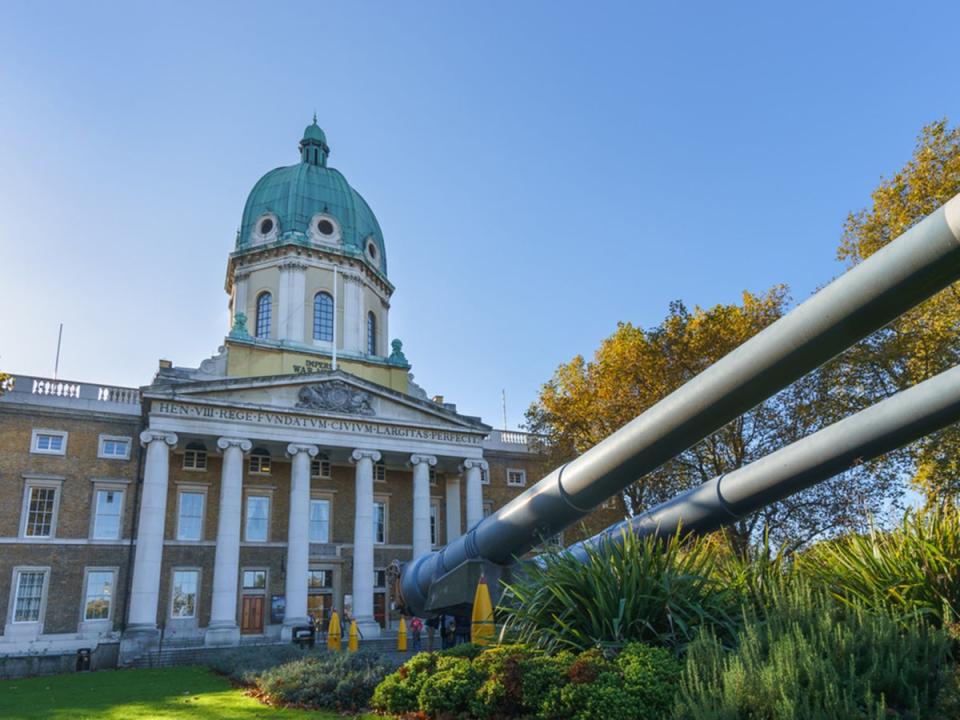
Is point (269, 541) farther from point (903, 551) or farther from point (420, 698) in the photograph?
point (903, 551)

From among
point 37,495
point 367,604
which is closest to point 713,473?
point 367,604

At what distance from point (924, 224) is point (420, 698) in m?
6.80

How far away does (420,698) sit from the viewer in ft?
27.6

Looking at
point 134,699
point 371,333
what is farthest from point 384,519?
point 134,699

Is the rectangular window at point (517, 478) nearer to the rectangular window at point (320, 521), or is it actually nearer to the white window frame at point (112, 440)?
the rectangular window at point (320, 521)

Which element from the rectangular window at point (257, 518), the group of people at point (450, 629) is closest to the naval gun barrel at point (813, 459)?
the group of people at point (450, 629)

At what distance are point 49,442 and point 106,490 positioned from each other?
3110 millimetres

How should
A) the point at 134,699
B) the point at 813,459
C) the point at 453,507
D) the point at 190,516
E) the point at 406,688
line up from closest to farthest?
1. the point at 813,459
2. the point at 406,688
3. the point at 134,699
4. the point at 190,516
5. the point at 453,507

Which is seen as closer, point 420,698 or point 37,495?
point 420,698

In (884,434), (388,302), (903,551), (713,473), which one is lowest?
(903,551)

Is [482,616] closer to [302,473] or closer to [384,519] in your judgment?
[302,473]

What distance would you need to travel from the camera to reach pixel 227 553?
1231 inches

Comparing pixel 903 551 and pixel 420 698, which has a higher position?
pixel 903 551

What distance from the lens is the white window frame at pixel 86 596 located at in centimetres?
3152
